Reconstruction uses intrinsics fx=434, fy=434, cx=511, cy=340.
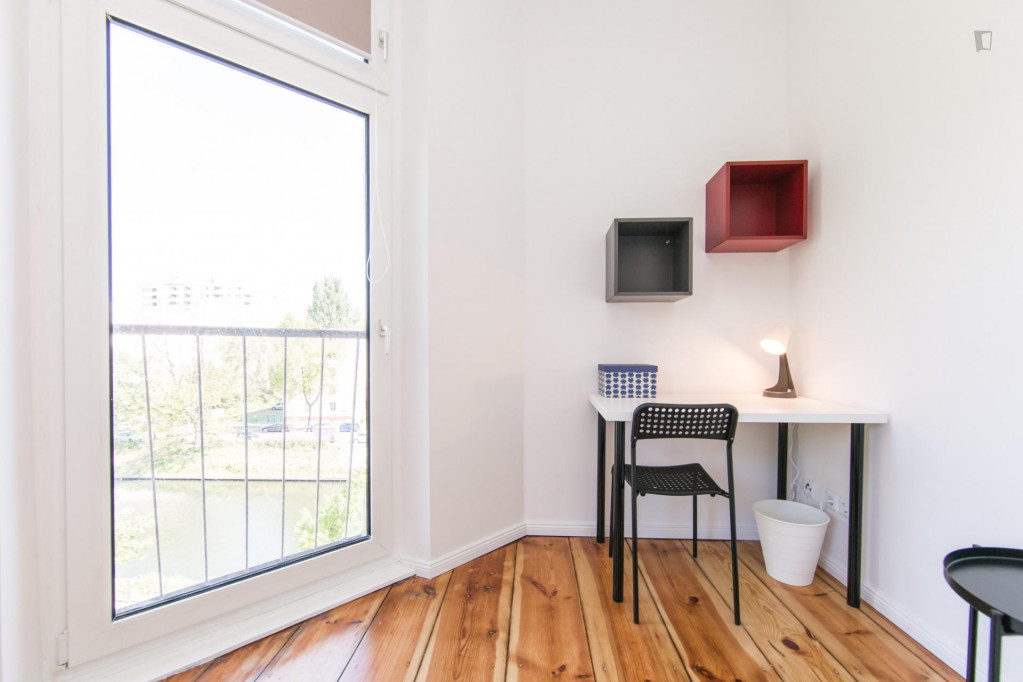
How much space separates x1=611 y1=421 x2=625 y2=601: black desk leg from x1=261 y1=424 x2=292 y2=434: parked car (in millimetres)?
1286

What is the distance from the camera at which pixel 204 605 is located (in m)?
1.45

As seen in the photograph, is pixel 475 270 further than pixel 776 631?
Yes

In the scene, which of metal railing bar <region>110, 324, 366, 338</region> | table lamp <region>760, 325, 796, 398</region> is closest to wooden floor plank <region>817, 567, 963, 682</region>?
table lamp <region>760, 325, 796, 398</region>

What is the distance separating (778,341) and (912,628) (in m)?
1.15

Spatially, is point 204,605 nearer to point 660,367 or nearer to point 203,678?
point 203,678

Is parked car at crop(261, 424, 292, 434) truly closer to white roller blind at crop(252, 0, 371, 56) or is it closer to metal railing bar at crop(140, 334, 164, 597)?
metal railing bar at crop(140, 334, 164, 597)

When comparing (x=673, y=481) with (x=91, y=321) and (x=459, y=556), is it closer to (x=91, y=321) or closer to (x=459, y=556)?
(x=459, y=556)

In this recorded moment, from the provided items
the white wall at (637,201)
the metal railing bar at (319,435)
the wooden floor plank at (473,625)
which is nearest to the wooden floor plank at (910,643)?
the white wall at (637,201)

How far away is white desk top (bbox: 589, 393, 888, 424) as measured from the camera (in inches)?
63.8

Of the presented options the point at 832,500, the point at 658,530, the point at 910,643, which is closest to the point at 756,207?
the point at 832,500

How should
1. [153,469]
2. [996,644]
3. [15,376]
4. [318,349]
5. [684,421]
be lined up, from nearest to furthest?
[996,644]
[15,376]
[153,469]
[684,421]
[318,349]

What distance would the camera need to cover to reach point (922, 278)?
58.5 inches

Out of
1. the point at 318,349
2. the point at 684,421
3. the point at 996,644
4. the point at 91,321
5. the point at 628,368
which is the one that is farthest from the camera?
the point at 628,368

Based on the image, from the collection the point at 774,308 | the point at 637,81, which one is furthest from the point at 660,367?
the point at 637,81
